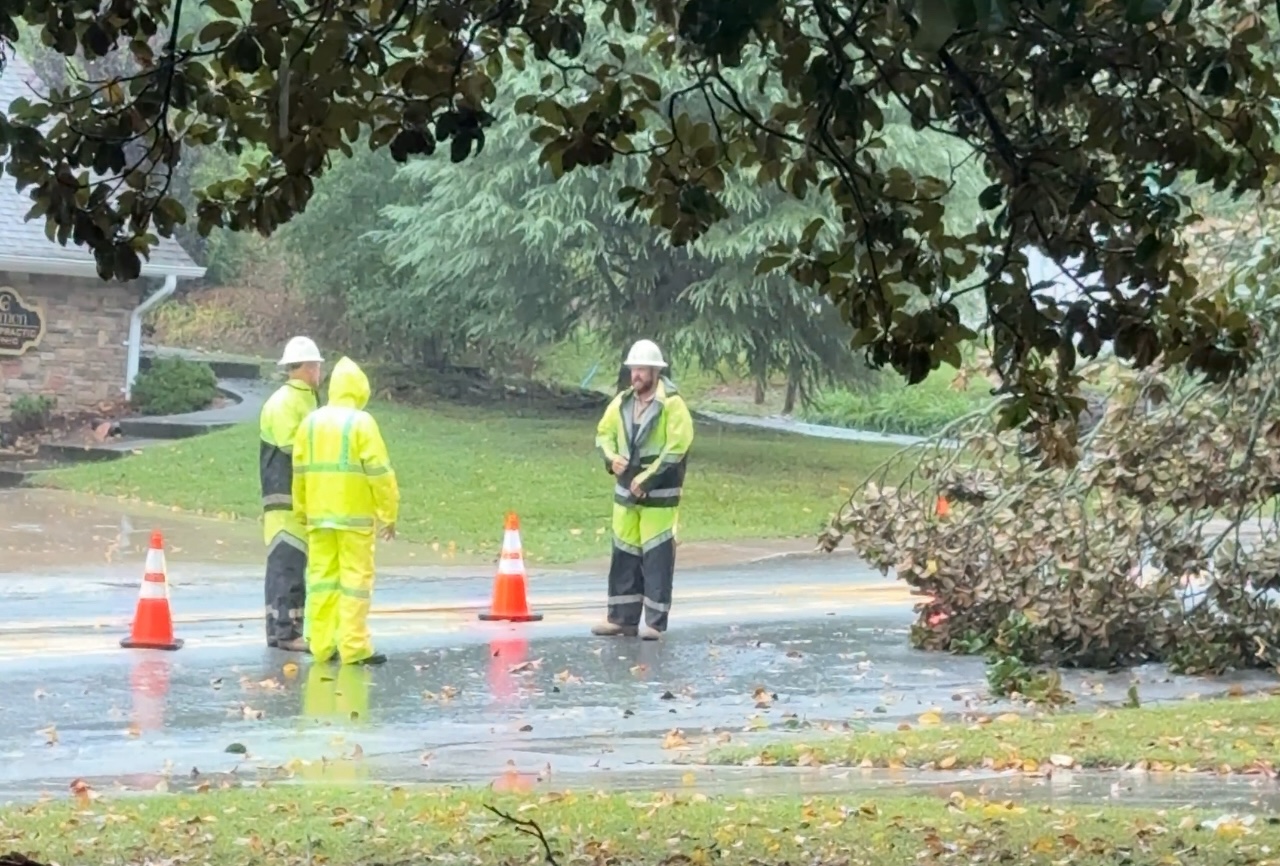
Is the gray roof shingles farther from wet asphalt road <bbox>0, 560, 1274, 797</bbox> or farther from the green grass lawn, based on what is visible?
wet asphalt road <bbox>0, 560, 1274, 797</bbox>

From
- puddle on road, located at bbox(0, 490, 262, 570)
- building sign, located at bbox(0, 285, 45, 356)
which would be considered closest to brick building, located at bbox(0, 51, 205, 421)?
building sign, located at bbox(0, 285, 45, 356)

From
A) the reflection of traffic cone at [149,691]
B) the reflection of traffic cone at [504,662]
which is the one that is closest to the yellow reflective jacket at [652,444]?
the reflection of traffic cone at [504,662]

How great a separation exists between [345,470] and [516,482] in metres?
13.0

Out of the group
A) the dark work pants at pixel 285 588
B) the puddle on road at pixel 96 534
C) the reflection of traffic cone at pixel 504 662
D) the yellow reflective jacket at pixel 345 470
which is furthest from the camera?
the puddle on road at pixel 96 534

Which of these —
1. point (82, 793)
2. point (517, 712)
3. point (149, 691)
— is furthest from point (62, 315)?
point (82, 793)

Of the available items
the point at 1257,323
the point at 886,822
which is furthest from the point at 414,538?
the point at 886,822

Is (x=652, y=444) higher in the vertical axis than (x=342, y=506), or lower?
higher

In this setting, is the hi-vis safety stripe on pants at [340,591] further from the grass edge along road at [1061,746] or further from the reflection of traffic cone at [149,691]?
the grass edge along road at [1061,746]

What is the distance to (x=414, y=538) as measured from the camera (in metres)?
21.2

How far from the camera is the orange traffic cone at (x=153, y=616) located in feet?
42.5

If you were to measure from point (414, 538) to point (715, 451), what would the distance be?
9.68 meters

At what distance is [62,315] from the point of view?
91.8ft

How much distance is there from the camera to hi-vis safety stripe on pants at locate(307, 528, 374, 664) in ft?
39.8

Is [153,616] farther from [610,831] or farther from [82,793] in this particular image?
[610,831]
